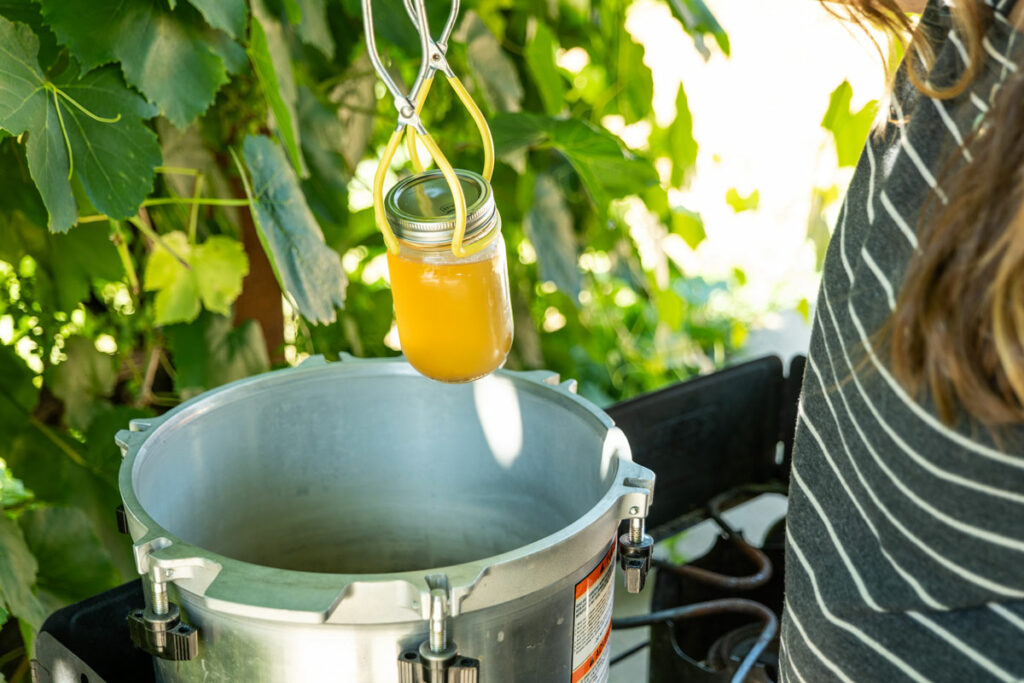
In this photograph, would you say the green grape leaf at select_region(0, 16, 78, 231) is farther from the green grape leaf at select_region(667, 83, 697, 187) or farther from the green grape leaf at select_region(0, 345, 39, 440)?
the green grape leaf at select_region(667, 83, 697, 187)

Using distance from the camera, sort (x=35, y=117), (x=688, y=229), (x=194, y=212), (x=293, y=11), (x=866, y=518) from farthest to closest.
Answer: (x=688, y=229)
(x=194, y=212)
(x=293, y=11)
(x=35, y=117)
(x=866, y=518)

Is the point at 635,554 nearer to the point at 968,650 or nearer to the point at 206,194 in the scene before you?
the point at 968,650

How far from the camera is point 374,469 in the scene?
2.84 ft

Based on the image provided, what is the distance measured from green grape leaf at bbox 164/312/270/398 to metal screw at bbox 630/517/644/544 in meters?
0.55

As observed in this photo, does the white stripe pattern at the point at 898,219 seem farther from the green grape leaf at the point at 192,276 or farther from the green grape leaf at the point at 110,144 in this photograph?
the green grape leaf at the point at 192,276

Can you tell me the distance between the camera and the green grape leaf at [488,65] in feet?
3.66

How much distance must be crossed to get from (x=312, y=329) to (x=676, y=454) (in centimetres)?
46

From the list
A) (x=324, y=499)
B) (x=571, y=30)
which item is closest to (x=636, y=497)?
(x=324, y=499)

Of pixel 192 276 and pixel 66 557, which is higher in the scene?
pixel 192 276

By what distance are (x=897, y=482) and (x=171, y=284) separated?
2.37ft

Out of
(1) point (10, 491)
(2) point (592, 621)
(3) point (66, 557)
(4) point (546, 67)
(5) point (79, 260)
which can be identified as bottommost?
(1) point (10, 491)

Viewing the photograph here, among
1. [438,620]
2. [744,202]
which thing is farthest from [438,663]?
[744,202]

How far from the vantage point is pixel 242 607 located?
51 centimetres

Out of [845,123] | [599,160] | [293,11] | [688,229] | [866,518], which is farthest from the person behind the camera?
[688,229]
